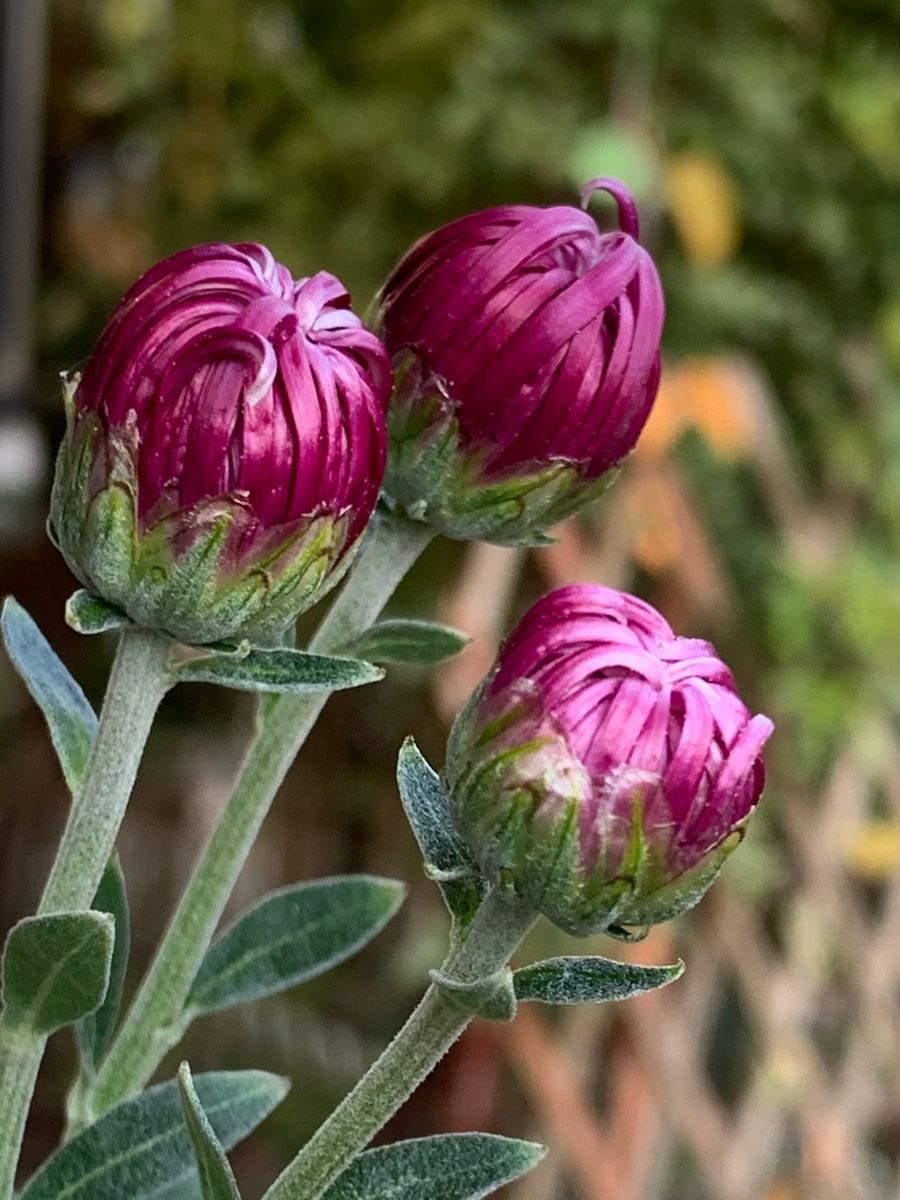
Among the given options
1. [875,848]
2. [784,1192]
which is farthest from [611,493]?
[784,1192]

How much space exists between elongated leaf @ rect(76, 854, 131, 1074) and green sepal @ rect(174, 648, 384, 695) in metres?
0.13

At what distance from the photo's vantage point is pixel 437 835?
1.31 ft

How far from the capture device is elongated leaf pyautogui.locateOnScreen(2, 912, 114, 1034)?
1.24ft

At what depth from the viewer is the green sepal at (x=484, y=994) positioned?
38 cm

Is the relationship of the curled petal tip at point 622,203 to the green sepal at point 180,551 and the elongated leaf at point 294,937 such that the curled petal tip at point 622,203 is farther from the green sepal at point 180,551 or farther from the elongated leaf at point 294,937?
the elongated leaf at point 294,937

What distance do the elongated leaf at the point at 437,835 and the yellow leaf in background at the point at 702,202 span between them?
139 centimetres

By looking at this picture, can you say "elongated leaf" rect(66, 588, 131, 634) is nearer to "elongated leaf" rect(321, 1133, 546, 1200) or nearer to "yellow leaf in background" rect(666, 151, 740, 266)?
"elongated leaf" rect(321, 1133, 546, 1200)

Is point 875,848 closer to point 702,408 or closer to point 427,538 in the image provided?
point 702,408

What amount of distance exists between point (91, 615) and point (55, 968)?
10 centimetres

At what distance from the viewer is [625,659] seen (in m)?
0.37

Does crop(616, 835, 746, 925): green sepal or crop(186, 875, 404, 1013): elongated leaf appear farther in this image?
crop(186, 875, 404, 1013): elongated leaf

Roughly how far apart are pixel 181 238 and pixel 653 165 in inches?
21.9

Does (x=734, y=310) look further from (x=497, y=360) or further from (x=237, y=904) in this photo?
(x=497, y=360)

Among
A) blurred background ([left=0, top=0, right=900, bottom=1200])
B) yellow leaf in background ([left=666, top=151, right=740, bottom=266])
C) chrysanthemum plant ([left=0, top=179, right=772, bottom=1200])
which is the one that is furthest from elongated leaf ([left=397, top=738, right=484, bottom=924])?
yellow leaf in background ([left=666, top=151, right=740, bottom=266])
